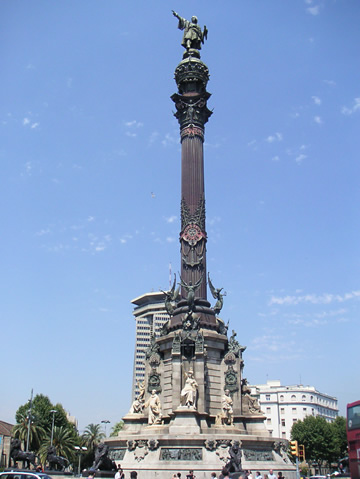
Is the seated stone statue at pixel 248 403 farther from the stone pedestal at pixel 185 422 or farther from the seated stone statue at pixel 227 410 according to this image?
the stone pedestal at pixel 185 422

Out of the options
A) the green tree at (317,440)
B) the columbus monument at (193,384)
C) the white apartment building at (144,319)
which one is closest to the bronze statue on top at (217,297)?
the columbus monument at (193,384)

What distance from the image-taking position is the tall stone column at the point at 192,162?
126 feet

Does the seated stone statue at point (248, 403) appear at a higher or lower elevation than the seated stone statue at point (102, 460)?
higher

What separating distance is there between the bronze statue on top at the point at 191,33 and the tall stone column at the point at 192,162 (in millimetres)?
1155

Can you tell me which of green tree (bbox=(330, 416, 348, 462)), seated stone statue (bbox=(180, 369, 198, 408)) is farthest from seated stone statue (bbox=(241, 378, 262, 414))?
green tree (bbox=(330, 416, 348, 462))

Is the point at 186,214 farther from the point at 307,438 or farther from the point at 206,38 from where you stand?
the point at 307,438

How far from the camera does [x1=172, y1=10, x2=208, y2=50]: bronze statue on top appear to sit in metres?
44.8

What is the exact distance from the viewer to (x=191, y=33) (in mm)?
45125

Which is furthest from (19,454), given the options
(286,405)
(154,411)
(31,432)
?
(286,405)

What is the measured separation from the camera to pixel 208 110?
141 ft

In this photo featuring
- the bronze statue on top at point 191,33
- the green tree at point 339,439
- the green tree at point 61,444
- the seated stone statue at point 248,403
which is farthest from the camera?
the green tree at point 61,444

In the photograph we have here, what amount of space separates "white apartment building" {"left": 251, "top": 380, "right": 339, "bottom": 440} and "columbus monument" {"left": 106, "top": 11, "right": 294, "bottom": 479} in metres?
64.9

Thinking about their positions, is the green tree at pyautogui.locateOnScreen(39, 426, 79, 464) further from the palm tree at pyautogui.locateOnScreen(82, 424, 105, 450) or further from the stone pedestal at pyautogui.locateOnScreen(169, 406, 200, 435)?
the stone pedestal at pyautogui.locateOnScreen(169, 406, 200, 435)

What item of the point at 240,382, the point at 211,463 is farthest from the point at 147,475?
the point at 240,382
